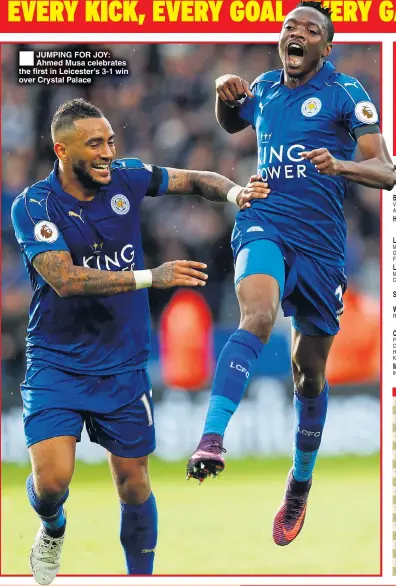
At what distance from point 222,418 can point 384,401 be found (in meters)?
1.81

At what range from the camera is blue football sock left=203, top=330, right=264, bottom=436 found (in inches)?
205

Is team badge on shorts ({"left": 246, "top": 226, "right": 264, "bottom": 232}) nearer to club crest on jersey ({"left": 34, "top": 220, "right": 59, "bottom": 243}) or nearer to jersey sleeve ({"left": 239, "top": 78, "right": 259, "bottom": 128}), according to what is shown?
jersey sleeve ({"left": 239, "top": 78, "right": 259, "bottom": 128})

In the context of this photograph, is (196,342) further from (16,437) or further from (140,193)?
(140,193)

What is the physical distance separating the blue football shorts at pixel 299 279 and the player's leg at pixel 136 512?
3.84 feet

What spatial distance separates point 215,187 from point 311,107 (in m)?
0.69

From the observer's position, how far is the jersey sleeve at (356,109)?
5664 millimetres

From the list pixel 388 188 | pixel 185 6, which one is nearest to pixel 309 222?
pixel 388 188

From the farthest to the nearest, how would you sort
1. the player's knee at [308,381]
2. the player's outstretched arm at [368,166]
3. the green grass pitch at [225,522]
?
1. the green grass pitch at [225,522]
2. the player's knee at [308,381]
3. the player's outstretched arm at [368,166]

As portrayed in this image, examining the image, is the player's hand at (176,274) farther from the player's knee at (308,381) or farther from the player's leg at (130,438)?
the player's knee at (308,381)

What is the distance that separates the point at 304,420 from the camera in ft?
22.1

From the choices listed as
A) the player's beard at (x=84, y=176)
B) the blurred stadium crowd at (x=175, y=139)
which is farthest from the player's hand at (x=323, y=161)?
the blurred stadium crowd at (x=175, y=139)

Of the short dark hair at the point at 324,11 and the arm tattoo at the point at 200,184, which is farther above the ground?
the short dark hair at the point at 324,11

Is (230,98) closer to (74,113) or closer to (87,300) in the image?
(74,113)

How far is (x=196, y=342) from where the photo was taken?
31.0 feet
